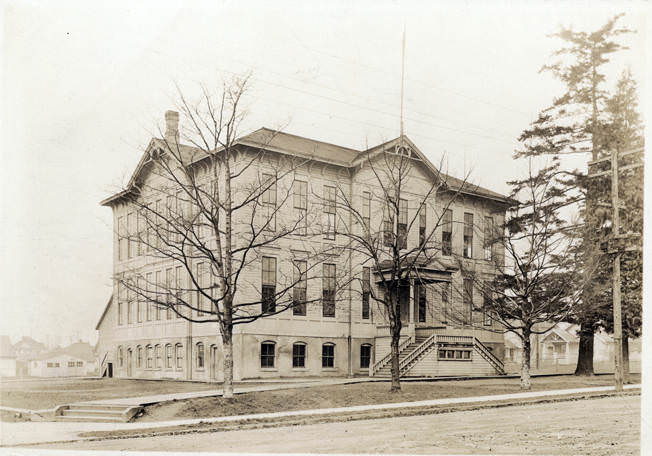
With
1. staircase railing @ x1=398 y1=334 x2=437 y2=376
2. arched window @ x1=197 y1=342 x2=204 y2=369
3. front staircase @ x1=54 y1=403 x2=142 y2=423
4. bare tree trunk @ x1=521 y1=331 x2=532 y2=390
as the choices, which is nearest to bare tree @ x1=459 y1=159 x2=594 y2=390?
bare tree trunk @ x1=521 y1=331 x2=532 y2=390

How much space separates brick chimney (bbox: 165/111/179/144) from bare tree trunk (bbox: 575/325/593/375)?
14.2 m

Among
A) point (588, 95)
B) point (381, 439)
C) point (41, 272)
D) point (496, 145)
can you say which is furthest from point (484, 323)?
point (41, 272)

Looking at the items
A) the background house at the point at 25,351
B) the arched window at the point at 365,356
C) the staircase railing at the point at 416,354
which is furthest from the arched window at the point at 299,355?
the background house at the point at 25,351

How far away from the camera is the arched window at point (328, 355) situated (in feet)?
87.7

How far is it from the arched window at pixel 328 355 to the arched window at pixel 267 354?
1951mm

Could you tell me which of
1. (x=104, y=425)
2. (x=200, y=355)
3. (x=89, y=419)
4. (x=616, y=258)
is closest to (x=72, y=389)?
(x=200, y=355)

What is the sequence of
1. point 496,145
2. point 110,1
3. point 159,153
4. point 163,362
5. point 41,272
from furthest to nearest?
point 163,362
point 496,145
point 159,153
point 41,272
point 110,1

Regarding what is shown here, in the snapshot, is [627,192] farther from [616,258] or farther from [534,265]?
[534,265]

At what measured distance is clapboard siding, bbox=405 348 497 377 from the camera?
26.0 m

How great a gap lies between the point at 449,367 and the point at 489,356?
1.79 metres

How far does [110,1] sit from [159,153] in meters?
4.27

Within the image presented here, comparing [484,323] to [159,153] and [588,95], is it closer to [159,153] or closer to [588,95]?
[588,95]

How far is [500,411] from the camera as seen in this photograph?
1912 centimetres

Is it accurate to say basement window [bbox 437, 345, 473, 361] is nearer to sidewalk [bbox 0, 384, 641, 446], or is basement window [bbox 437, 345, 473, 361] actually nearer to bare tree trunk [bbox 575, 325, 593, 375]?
bare tree trunk [bbox 575, 325, 593, 375]
